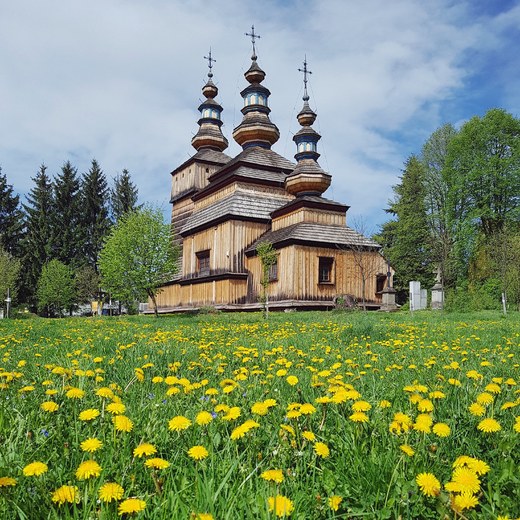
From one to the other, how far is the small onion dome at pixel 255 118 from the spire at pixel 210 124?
246 inches

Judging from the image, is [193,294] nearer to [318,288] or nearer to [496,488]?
[318,288]

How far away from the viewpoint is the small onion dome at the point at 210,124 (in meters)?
42.4

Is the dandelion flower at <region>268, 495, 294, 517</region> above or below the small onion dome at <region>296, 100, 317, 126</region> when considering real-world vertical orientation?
below

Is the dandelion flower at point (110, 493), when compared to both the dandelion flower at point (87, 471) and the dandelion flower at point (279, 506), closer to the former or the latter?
the dandelion flower at point (87, 471)

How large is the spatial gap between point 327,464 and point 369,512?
450 mm

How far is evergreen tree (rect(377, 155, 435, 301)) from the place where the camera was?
39406 millimetres

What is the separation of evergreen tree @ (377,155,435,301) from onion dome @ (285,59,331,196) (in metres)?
13.5

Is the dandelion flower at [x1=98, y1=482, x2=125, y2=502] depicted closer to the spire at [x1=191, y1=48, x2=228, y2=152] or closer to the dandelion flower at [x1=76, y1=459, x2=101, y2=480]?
the dandelion flower at [x1=76, y1=459, x2=101, y2=480]

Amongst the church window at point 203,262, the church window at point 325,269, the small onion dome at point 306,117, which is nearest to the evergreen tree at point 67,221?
the church window at point 203,262

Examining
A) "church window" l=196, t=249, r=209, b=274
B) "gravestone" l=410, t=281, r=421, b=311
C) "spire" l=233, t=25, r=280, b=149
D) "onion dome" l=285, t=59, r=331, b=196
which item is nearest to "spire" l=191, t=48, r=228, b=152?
"spire" l=233, t=25, r=280, b=149

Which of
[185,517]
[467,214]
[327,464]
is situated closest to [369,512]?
[327,464]

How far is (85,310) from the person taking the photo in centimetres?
5478

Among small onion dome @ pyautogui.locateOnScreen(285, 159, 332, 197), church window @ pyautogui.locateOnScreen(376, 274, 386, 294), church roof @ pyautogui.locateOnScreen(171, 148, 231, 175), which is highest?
church roof @ pyautogui.locateOnScreen(171, 148, 231, 175)

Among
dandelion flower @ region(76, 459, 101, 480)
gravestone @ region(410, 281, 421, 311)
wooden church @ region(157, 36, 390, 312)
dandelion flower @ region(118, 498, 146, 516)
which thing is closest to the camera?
dandelion flower @ region(118, 498, 146, 516)
